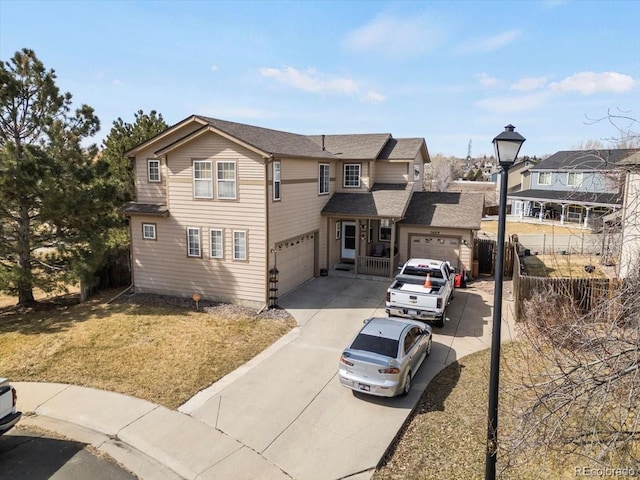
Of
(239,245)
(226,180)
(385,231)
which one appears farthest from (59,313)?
(385,231)

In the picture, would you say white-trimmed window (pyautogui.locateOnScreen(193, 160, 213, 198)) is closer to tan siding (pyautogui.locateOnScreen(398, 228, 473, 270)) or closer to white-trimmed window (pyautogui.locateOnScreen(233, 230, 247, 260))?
white-trimmed window (pyautogui.locateOnScreen(233, 230, 247, 260))

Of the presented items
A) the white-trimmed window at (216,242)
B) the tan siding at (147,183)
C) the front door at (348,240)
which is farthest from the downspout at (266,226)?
the front door at (348,240)

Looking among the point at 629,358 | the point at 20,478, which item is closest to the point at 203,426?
the point at 20,478

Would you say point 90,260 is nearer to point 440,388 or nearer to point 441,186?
point 440,388

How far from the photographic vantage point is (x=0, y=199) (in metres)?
16.8

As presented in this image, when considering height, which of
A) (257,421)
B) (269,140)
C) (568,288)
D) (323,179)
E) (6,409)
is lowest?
(257,421)

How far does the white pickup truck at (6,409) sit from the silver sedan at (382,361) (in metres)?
7.06

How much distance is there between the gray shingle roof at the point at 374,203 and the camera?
21791 mm

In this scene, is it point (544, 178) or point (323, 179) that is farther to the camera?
Result: point (544, 178)

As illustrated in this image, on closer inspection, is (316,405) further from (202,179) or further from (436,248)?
(436,248)

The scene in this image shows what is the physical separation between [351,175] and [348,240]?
3760 mm

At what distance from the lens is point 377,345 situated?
1085 cm

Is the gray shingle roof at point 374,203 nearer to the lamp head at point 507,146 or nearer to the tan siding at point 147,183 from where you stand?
the tan siding at point 147,183

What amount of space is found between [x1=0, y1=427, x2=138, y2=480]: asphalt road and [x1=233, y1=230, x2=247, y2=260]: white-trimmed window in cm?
957
